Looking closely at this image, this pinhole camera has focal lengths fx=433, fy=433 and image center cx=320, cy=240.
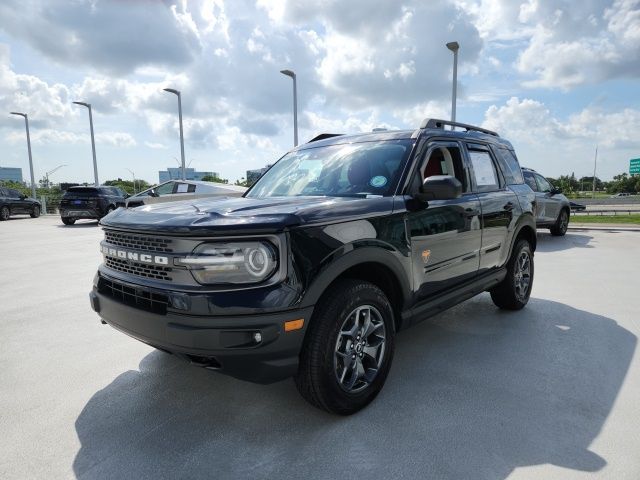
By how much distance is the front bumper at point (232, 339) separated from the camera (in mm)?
2170

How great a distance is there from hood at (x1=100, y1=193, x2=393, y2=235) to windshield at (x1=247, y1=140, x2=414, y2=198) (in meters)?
0.34

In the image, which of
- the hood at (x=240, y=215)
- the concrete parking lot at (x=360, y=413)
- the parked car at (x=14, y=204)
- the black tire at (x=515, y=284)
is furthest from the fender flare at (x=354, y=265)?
the parked car at (x=14, y=204)

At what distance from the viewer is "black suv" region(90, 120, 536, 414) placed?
7.26 feet

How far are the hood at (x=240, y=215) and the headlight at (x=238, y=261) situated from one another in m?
0.08

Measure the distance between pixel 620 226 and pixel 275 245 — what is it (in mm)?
15249

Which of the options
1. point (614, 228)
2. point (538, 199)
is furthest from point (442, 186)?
point (614, 228)

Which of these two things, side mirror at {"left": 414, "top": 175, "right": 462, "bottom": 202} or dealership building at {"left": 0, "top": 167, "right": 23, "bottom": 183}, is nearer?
side mirror at {"left": 414, "top": 175, "right": 462, "bottom": 202}

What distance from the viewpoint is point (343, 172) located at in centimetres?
341

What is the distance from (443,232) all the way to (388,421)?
147 cm

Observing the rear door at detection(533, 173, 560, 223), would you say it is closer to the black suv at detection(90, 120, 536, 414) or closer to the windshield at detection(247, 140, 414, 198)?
the black suv at detection(90, 120, 536, 414)

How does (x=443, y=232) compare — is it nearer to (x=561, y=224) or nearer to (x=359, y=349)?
(x=359, y=349)

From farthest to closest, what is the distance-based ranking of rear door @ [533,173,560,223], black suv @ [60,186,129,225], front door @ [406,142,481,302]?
black suv @ [60,186,129,225]
rear door @ [533,173,560,223]
front door @ [406,142,481,302]

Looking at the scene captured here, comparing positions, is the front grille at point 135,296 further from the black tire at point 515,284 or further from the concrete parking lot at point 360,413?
the black tire at point 515,284

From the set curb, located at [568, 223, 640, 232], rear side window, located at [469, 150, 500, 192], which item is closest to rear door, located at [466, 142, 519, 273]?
rear side window, located at [469, 150, 500, 192]
